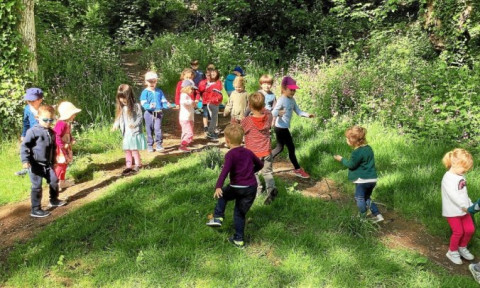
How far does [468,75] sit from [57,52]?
11.0 metres

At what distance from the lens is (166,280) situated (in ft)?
13.5

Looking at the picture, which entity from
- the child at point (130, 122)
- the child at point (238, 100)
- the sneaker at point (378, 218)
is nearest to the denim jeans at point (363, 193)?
the sneaker at point (378, 218)

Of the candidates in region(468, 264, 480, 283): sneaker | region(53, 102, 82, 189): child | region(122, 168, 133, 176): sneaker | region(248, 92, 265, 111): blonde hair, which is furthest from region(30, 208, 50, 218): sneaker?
region(468, 264, 480, 283): sneaker

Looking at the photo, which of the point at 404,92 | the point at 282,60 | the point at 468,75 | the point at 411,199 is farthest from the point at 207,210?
the point at 282,60

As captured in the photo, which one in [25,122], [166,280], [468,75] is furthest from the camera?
[468,75]

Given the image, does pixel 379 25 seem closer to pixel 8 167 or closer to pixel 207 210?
pixel 207 210

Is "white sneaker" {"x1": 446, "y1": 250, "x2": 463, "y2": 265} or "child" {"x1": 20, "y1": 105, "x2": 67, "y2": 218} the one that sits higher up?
"child" {"x1": 20, "y1": 105, "x2": 67, "y2": 218}

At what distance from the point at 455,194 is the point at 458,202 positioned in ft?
0.32

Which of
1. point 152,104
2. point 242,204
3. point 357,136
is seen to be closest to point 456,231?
point 357,136

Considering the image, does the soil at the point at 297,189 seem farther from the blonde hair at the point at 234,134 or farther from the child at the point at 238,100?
the blonde hair at the point at 234,134

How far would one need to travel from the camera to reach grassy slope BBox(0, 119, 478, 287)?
417 cm

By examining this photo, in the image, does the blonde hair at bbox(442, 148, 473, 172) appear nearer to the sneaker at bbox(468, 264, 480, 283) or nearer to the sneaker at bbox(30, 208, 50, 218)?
the sneaker at bbox(468, 264, 480, 283)

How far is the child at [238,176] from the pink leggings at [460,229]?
8.18 feet

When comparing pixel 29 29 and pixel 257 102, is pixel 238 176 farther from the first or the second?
pixel 29 29
